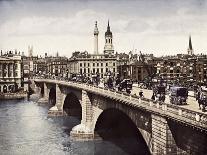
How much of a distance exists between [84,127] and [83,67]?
375 feet

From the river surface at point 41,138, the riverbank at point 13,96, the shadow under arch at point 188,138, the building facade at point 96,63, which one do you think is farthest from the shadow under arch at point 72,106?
the building facade at point 96,63

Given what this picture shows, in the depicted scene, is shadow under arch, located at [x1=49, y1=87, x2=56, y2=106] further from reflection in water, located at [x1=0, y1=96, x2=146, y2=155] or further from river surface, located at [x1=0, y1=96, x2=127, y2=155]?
river surface, located at [x1=0, y1=96, x2=127, y2=155]

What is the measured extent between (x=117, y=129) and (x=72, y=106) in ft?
101

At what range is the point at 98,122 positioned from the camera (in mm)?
55812

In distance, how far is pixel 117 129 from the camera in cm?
5756

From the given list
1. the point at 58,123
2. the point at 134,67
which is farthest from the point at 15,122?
the point at 134,67

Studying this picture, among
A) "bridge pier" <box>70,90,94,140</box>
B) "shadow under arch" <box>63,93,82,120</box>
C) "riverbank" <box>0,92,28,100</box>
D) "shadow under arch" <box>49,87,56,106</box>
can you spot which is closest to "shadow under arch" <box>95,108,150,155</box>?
"bridge pier" <box>70,90,94,140</box>

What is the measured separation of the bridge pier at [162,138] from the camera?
3025 cm

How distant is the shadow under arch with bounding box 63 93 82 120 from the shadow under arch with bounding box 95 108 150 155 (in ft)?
88.8

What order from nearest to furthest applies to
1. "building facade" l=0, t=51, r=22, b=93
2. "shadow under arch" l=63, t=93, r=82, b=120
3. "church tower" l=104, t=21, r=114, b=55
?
"shadow under arch" l=63, t=93, r=82, b=120 < "building facade" l=0, t=51, r=22, b=93 < "church tower" l=104, t=21, r=114, b=55

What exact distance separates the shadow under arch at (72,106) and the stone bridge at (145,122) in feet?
49.4

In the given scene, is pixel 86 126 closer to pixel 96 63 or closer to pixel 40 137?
pixel 40 137

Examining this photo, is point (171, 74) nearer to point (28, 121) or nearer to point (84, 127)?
point (28, 121)

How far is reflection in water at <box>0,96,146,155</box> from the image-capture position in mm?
50844
